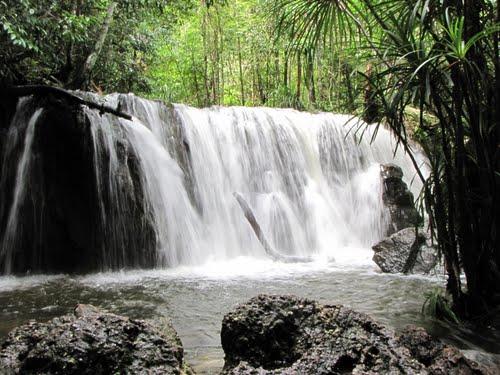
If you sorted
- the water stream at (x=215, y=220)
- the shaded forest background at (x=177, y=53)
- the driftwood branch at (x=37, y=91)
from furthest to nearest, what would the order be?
the driftwood branch at (x=37, y=91)
the shaded forest background at (x=177, y=53)
the water stream at (x=215, y=220)

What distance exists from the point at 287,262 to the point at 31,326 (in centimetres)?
545

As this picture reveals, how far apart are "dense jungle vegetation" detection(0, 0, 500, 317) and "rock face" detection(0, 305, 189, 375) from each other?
6.88 feet

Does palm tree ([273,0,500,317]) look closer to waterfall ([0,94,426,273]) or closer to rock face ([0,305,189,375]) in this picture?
rock face ([0,305,189,375])

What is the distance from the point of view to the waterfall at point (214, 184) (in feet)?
24.2

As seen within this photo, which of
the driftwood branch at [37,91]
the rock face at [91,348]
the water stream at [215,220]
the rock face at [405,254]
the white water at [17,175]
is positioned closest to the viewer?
the rock face at [91,348]

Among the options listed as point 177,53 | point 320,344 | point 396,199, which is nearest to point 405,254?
point 396,199

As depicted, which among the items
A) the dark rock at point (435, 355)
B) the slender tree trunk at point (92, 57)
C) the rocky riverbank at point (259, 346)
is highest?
the slender tree trunk at point (92, 57)

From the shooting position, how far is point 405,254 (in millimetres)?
6414

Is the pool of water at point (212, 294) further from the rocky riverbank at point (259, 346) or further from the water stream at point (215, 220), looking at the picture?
the rocky riverbank at point (259, 346)

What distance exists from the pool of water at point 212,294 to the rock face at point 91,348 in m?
0.61

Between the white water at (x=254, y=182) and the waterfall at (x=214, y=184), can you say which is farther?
the white water at (x=254, y=182)

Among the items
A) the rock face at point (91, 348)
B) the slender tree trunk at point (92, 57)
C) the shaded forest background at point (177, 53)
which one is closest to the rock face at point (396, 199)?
the shaded forest background at point (177, 53)

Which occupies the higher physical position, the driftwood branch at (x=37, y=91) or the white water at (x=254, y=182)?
the driftwood branch at (x=37, y=91)

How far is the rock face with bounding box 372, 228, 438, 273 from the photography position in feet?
20.3
